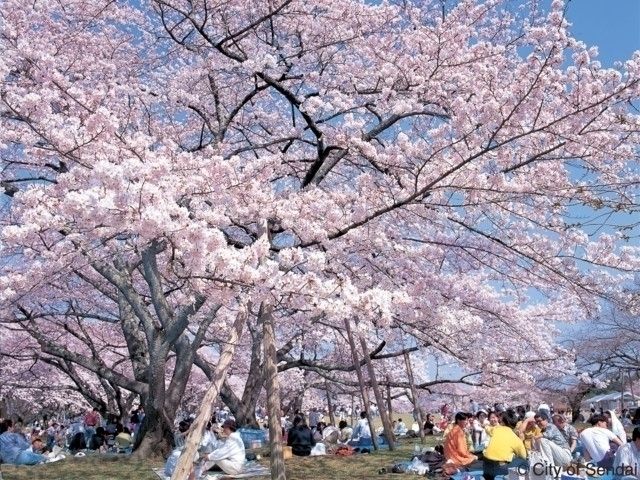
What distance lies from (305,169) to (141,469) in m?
6.27

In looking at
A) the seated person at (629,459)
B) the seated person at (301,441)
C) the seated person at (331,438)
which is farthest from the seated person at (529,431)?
the seated person at (331,438)

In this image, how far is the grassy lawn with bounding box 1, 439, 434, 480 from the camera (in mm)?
11038

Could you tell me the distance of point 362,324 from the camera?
22.1ft

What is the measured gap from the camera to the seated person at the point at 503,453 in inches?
359

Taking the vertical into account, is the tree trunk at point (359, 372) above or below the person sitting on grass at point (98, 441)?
above

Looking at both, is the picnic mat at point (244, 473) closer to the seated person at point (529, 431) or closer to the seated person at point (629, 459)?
the seated person at point (529, 431)

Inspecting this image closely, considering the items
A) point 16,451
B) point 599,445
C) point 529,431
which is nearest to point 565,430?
point 529,431

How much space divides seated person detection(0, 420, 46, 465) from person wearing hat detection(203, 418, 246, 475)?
20.8 ft

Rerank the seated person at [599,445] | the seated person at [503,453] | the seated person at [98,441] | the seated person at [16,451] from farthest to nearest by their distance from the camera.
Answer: the seated person at [98,441], the seated person at [16,451], the seated person at [503,453], the seated person at [599,445]

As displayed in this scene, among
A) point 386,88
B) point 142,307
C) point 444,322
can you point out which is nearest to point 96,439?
point 142,307

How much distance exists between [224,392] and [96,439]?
15.2ft

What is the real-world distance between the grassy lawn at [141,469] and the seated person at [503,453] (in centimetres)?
200

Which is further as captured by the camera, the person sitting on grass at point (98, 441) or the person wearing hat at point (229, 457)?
the person sitting on grass at point (98, 441)

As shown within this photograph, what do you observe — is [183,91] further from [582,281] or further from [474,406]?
[474,406]
